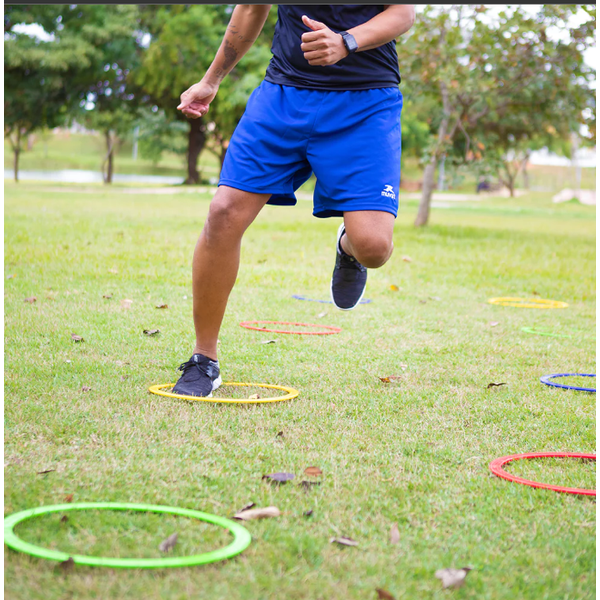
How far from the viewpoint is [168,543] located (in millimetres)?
1872

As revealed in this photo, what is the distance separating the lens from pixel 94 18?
93.6ft

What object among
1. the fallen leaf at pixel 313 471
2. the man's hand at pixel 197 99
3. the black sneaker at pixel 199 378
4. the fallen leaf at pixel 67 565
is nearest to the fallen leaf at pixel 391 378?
the black sneaker at pixel 199 378

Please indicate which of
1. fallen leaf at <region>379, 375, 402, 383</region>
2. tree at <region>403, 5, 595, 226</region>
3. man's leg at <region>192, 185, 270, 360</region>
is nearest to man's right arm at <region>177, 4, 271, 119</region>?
man's leg at <region>192, 185, 270, 360</region>

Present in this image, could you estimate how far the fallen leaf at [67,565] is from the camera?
1.72 meters

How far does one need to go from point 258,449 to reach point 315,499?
0.44 m

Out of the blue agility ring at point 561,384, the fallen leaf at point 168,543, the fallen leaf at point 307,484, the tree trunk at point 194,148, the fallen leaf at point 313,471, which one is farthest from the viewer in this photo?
the tree trunk at point 194,148

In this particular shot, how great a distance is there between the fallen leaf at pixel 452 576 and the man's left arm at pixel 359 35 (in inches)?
72.7

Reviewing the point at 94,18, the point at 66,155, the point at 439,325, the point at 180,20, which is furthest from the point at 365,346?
the point at 66,155

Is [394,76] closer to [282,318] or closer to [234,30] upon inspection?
[234,30]

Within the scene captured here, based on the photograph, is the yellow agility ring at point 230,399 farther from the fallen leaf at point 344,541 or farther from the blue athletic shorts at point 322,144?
the fallen leaf at point 344,541

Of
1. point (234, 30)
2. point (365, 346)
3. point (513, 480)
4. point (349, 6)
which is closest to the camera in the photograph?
point (513, 480)

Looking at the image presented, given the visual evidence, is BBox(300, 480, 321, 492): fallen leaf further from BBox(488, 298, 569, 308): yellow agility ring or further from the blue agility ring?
BBox(488, 298, 569, 308): yellow agility ring

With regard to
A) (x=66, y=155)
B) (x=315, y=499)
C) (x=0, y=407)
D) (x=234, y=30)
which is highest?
(x=66, y=155)

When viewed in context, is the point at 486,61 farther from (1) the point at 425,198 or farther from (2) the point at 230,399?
(2) the point at 230,399
